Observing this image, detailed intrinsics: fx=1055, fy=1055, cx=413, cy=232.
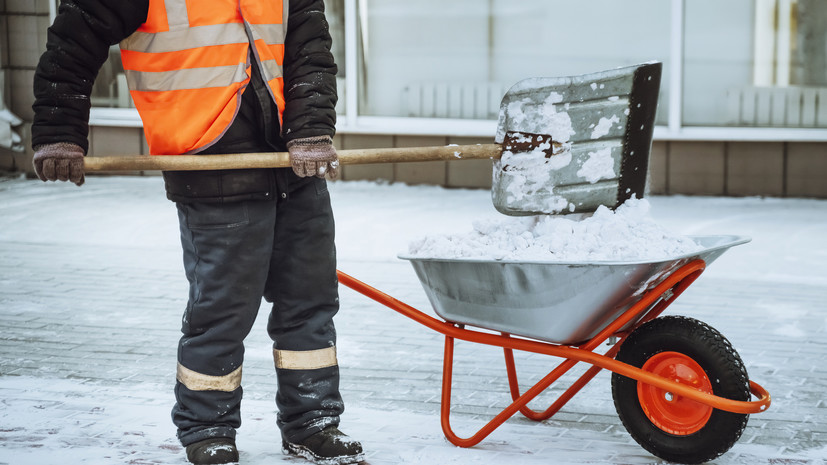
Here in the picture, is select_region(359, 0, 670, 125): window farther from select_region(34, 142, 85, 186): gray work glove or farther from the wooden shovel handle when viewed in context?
select_region(34, 142, 85, 186): gray work glove

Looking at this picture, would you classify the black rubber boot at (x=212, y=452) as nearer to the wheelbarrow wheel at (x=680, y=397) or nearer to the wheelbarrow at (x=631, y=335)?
the wheelbarrow at (x=631, y=335)

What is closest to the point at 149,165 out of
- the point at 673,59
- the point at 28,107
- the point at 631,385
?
the point at 631,385

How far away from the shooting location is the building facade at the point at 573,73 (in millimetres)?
8188

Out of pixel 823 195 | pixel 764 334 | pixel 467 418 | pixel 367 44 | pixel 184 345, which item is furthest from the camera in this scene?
pixel 367 44

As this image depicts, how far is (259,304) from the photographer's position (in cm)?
308

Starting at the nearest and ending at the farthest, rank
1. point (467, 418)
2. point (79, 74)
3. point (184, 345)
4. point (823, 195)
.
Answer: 1. point (79, 74)
2. point (184, 345)
3. point (467, 418)
4. point (823, 195)

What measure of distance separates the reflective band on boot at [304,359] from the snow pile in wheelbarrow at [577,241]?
1.31ft

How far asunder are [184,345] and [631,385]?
129 centimetres

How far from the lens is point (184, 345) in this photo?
9.90ft

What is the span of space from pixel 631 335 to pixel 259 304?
108 centimetres

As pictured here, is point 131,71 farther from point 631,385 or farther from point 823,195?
point 823,195

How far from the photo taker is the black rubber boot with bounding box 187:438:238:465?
2.94 meters

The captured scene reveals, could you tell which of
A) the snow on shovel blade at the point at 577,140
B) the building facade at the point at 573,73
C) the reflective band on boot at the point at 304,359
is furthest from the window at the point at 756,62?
the reflective band on boot at the point at 304,359

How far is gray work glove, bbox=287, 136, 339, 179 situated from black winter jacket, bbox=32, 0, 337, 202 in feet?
0.09
